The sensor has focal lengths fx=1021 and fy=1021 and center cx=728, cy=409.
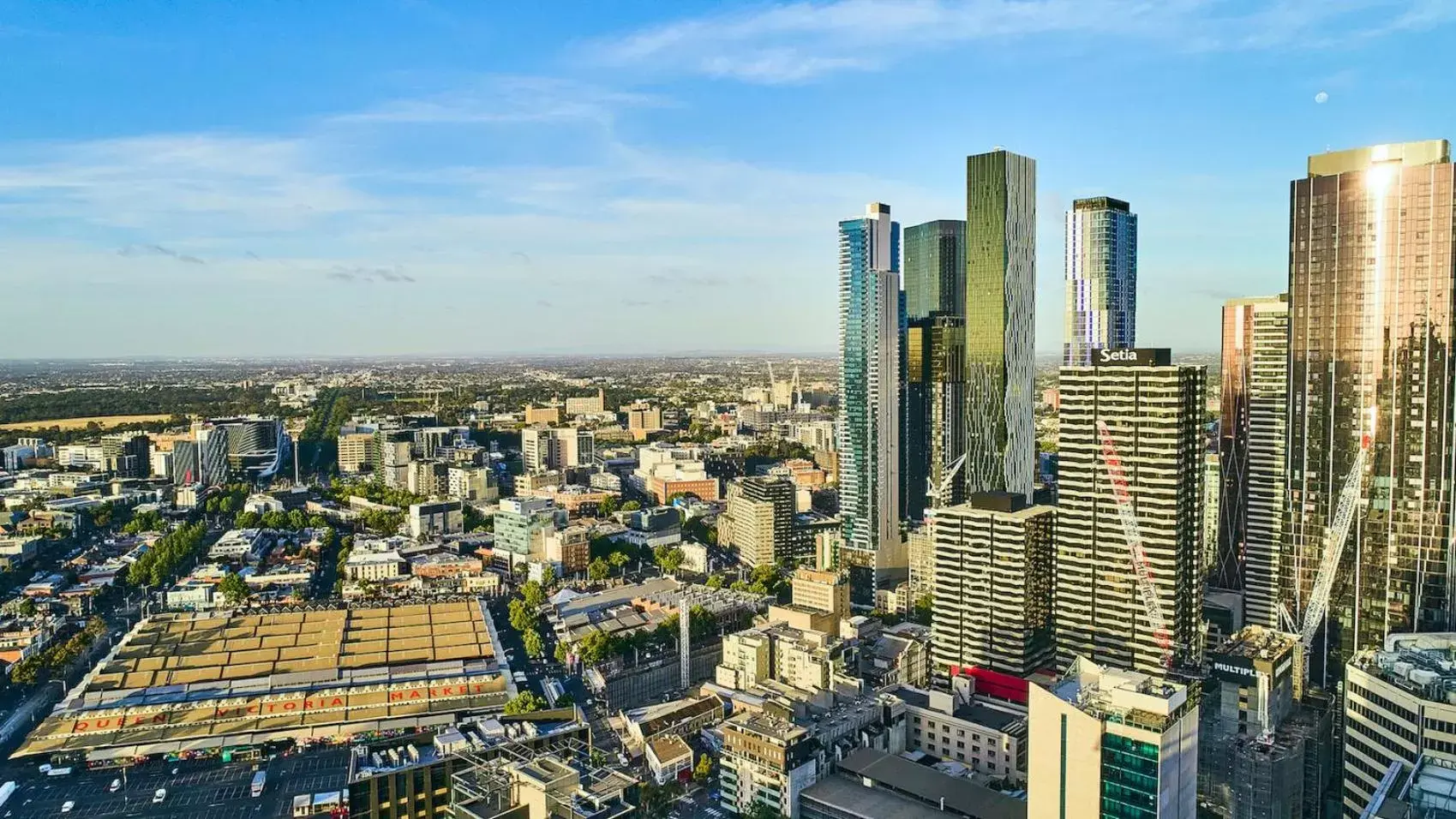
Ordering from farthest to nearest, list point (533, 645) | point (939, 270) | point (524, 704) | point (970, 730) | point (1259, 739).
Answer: point (939, 270)
point (533, 645)
point (524, 704)
point (970, 730)
point (1259, 739)

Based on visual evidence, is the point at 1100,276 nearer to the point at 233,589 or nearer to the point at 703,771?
the point at 703,771

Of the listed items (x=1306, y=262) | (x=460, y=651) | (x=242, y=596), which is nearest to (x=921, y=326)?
(x=1306, y=262)

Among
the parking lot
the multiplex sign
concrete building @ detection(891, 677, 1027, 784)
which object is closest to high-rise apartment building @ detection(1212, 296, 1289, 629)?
the multiplex sign

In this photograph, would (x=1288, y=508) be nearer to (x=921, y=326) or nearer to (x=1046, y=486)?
(x=1046, y=486)

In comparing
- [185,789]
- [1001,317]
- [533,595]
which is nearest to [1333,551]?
[1001,317]

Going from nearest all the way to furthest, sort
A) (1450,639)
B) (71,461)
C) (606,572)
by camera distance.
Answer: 1. (1450,639)
2. (606,572)
3. (71,461)

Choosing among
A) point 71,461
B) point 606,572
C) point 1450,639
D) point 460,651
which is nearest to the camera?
point 1450,639

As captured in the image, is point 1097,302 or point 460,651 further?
point 1097,302
